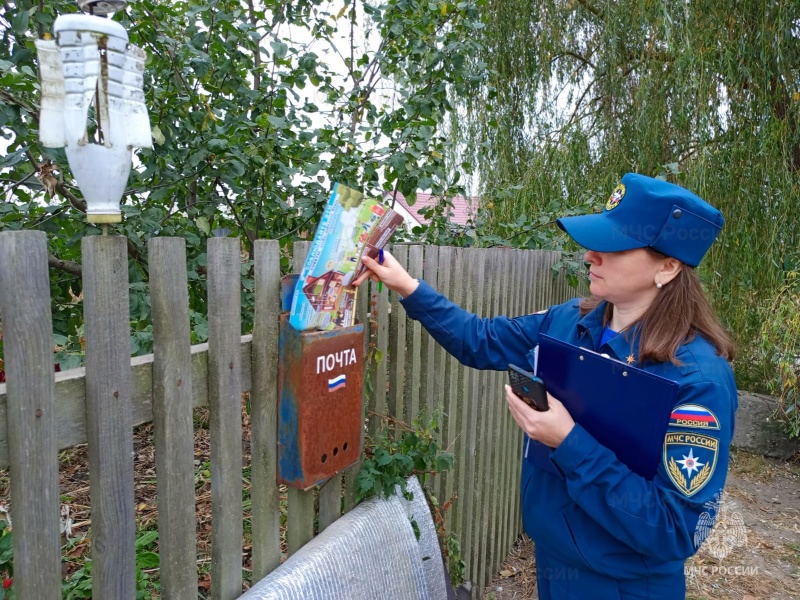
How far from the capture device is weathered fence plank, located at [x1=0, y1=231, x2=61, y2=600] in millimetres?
1068

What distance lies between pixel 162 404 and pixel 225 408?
0.68 feet

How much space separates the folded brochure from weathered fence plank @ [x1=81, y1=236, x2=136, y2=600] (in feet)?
1.73

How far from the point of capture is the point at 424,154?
108 inches

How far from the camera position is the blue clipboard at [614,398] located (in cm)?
146

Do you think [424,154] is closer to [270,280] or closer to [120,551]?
[270,280]

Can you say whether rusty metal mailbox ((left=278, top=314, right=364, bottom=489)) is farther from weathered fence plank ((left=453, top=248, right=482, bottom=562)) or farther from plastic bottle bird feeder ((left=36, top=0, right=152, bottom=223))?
weathered fence plank ((left=453, top=248, right=482, bottom=562))

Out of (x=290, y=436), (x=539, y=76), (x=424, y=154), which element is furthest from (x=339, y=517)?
(x=539, y=76)

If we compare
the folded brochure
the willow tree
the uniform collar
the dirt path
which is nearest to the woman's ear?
the uniform collar

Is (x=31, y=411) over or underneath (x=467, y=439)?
over

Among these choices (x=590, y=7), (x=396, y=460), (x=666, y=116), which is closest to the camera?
(x=396, y=460)

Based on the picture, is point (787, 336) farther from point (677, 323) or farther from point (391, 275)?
point (391, 275)

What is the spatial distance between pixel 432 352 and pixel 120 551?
157 centimetres

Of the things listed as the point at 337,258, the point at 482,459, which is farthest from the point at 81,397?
the point at 482,459

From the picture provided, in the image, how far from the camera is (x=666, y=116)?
5645mm
